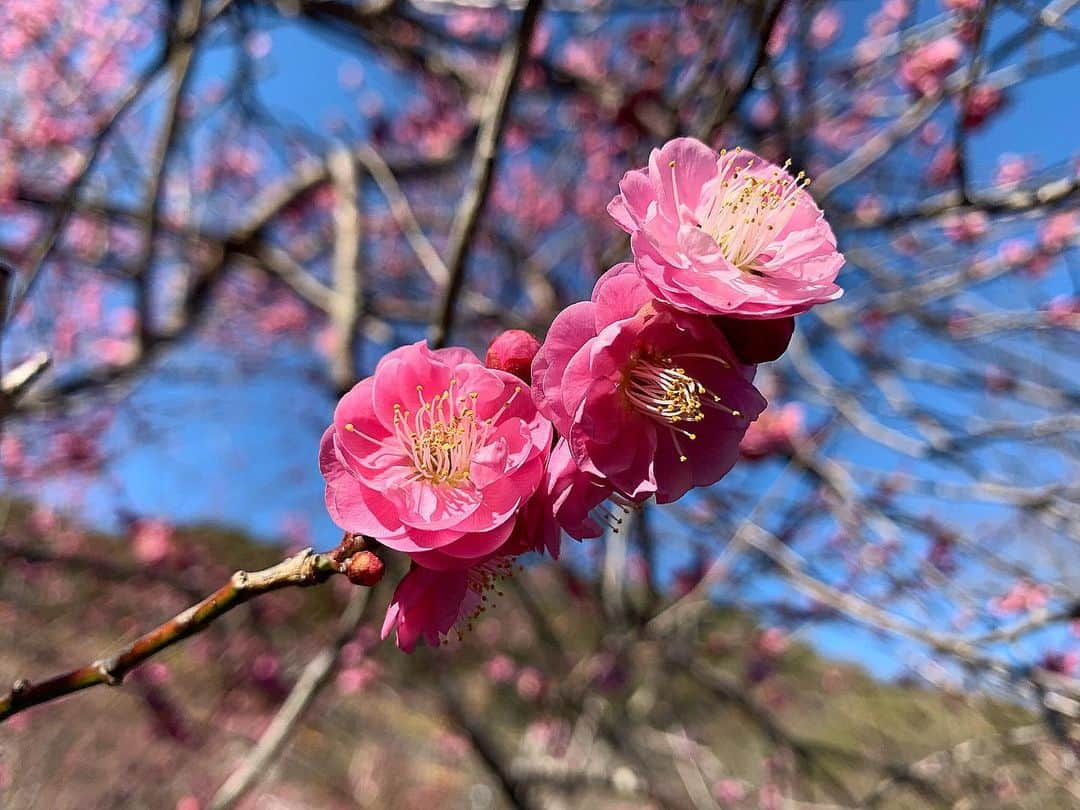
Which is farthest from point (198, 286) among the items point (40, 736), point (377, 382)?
point (377, 382)

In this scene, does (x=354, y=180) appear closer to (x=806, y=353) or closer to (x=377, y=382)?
(x=806, y=353)

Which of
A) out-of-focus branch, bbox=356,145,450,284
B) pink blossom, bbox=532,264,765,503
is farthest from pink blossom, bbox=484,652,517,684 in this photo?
pink blossom, bbox=532,264,765,503

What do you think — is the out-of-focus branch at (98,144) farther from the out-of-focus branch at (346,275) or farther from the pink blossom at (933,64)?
the pink blossom at (933,64)

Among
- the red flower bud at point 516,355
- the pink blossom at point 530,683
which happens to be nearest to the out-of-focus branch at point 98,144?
the red flower bud at point 516,355

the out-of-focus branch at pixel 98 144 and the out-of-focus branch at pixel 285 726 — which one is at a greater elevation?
the out-of-focus branch at pixel 98 144

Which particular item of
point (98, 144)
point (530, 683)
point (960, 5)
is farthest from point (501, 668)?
point (960, 5)

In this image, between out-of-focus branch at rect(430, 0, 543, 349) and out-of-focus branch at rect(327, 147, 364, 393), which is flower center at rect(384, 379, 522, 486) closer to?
out-of-focus branch at rect(430, 0, 543, 349)
